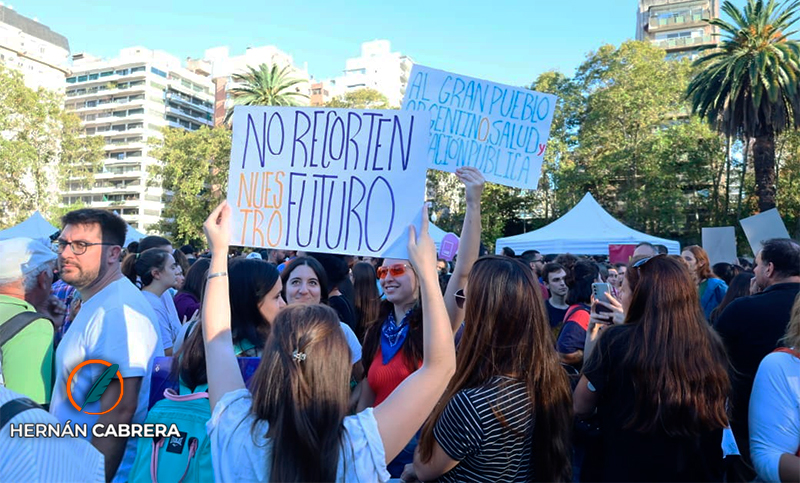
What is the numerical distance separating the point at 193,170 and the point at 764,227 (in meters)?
39.3

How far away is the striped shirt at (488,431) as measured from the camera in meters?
1.92

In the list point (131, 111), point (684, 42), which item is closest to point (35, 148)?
point (131, 111)

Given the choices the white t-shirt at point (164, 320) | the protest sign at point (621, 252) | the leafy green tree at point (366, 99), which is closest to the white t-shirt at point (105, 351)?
the white t-shirt at point (164, 320)

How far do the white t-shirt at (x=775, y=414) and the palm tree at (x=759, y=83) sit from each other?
24592 mm

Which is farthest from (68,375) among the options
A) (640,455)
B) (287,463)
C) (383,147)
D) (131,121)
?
(131,121)

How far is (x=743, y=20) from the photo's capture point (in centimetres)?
2397

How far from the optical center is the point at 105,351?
7.66ft

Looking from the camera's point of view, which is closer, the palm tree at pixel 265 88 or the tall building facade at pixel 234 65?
the palm tree at pixel 265 88

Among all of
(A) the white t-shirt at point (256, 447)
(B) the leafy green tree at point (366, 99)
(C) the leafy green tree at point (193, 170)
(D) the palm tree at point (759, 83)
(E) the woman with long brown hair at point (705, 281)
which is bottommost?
(A) the white t-shirt at point (256, 447)

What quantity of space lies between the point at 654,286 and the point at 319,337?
5.05ft

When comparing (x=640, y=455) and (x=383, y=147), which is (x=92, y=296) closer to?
(x=383, y=147)

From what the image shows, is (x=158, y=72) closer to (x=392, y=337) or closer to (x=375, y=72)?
(x=375, y=72)

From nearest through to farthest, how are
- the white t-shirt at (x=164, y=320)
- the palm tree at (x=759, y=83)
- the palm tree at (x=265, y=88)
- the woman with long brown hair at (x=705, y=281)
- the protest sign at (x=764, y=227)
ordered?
the white t-shirt at (x=164, y=320) < the woman with long brown hair at (x=705, y=281) < the protest sign at (x=764, y=227) < the palm tree at (x=759, y=83) < the palm tree at (x=265, y=88)

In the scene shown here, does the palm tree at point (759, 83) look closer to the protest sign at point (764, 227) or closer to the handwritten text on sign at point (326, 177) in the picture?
the protest sign at point (764, 227)
